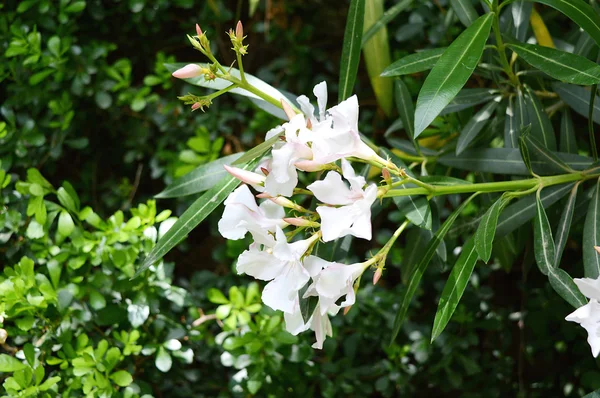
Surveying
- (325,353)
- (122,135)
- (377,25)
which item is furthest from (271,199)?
(122,135)

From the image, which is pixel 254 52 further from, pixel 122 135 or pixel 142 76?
pixel 122 135

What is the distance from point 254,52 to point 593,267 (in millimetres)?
1611

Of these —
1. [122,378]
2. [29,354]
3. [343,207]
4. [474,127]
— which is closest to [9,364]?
[29,354]

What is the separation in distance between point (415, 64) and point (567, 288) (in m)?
0.46

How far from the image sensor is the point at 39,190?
1499mm

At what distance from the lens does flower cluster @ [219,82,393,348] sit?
36.3 inches

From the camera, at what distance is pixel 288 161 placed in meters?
0.94

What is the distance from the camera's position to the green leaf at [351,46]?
129cm

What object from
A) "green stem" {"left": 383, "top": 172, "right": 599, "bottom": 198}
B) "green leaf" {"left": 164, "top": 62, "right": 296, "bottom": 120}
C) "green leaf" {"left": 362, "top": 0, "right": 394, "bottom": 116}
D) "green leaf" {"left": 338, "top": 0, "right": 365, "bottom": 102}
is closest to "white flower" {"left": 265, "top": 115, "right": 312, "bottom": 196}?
"green stem" {"left": 383, "top": 172, "right": 599, "bottom": 198}

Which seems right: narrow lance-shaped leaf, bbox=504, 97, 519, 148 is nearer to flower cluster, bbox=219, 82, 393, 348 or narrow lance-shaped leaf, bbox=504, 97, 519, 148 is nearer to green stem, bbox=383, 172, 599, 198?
green stem, bbox=383, 172, 599, 198

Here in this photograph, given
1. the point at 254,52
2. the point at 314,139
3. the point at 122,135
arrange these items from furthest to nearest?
the point at 254,52, the point at 122,135, the point at 314,139

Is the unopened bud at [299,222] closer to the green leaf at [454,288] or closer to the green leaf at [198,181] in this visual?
the green leaf at [454,288]

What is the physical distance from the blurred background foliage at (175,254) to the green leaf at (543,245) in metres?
0.25

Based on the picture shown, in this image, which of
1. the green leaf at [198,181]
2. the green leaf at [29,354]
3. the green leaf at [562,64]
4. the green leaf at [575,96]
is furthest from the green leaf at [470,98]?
the green leaf at [29,354]
